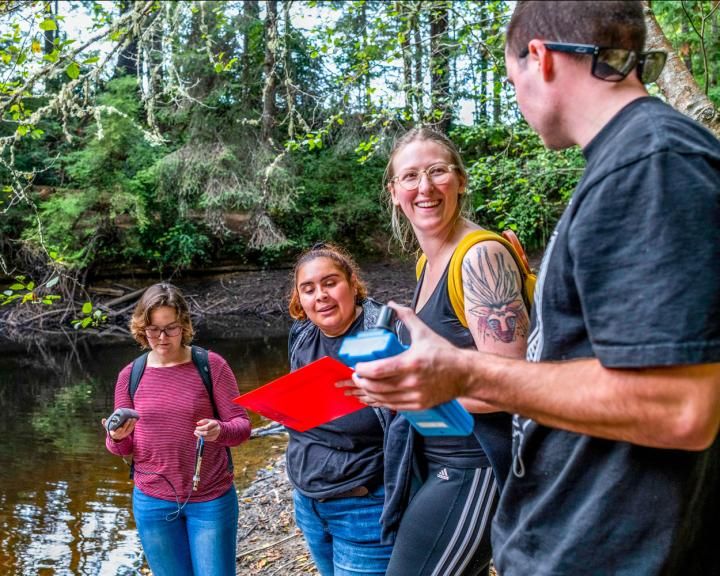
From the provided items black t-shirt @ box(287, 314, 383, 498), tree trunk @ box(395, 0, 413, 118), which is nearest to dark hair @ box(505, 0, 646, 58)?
black t-shirt @ box(287, 314, 383, 498)

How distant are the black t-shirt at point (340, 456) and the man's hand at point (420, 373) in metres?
1.58

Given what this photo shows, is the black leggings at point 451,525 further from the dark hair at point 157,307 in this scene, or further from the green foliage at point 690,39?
the green foliage at point 690,39

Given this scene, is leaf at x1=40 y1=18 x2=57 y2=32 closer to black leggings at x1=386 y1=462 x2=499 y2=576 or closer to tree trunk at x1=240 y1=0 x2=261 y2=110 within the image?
black leggings at x1=386 y1=462 x2=499 y2=576

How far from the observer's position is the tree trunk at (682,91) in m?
3.62

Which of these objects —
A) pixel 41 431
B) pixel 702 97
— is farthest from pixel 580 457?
pixel 41 431

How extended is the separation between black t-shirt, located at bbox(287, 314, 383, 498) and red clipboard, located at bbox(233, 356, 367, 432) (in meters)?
0.13

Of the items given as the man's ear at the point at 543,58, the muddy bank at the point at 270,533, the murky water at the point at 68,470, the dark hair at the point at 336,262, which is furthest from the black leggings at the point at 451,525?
the murky water at the point at 68,470

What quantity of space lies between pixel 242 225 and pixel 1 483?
521 inches

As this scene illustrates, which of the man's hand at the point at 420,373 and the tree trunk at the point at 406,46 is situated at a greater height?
the tree trunk at the point at 406,46

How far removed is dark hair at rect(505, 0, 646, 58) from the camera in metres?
1.25

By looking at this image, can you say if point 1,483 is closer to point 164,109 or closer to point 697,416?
point 697,416

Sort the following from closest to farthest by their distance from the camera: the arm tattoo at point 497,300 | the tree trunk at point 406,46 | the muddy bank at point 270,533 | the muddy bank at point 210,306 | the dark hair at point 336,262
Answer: the arm tattoo at point 497,300 < the dark hair at point 336,262 < the muddy bank at point 270,533 < the tree trunk at point 406,46 < the muddy bank at point 210,306

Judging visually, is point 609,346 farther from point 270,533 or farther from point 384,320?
point 270,533

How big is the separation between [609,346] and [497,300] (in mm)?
873
